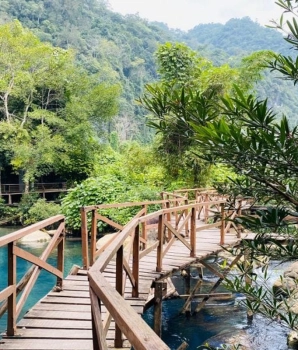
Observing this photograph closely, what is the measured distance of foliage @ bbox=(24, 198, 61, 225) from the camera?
16781 mm

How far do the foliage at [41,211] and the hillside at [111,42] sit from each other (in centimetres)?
1800

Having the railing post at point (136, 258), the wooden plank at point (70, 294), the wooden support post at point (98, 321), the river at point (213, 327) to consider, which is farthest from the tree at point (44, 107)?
the wooden support post at point (98, 321)

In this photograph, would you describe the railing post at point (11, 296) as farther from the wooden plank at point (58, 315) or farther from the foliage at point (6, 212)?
the foliage at point (6, 212)

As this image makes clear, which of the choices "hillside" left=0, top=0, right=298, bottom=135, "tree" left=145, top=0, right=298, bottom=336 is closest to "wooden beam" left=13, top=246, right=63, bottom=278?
"tree" left=145, top=0, right=298, bottom=336

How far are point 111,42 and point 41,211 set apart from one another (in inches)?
1328

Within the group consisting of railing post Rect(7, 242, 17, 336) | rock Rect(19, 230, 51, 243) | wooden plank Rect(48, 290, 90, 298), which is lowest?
rock Rect(19, 230, 51, 243)

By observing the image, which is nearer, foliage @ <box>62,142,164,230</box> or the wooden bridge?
the wooden bridge

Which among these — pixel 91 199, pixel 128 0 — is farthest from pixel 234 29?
pixel 91 199

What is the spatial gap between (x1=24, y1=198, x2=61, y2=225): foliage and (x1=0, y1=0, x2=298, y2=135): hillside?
1800 centimetres

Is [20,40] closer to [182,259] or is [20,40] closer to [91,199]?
[91,199]

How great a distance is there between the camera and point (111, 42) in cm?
4588

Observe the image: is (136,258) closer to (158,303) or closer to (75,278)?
(75,278)

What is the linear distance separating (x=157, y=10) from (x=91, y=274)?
118 meters

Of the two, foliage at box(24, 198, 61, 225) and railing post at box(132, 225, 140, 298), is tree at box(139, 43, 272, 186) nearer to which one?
foliage at box(24, 198, 61, 225)
